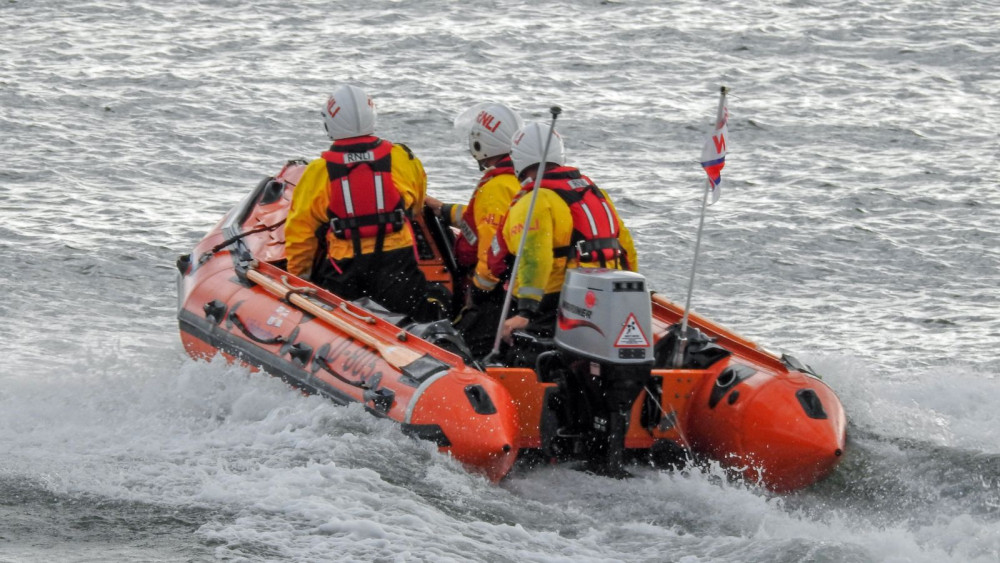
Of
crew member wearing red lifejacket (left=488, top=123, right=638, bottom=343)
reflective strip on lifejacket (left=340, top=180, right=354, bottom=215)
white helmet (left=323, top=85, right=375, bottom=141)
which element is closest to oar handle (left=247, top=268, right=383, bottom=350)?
reflective strip on lifejacket (left=340, top=180, right=354, bottom=215)

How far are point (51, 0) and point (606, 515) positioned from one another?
48.1ft

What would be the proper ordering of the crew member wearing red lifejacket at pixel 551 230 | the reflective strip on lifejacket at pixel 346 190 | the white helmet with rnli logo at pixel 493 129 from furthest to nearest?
the white helmet with rnli logo at pixel 493 129, the reflective strip on lifejacket at pixel 346 190, the crew member wearing red lifejacket at pixel 551 230

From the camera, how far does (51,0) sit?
59.7 ft

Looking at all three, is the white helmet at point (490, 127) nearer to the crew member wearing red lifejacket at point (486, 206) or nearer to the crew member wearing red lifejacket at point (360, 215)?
the crew member wearing red lifejacket at point (486, 206)

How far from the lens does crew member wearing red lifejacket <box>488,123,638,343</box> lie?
602cm

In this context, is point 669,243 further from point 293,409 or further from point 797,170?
point 293,409

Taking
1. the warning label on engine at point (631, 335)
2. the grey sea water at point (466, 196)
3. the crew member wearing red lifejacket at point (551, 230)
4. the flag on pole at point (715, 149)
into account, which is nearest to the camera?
the grey sea water at point (466, 196)

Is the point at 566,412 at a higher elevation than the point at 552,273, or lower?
lower

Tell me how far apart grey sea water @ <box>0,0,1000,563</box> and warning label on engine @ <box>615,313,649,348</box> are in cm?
60

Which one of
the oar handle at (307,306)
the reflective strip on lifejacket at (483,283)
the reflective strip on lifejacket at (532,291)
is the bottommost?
the oar handle at (307,306)

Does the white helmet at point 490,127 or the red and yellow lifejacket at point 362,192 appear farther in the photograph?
the white helmet at point 490,127

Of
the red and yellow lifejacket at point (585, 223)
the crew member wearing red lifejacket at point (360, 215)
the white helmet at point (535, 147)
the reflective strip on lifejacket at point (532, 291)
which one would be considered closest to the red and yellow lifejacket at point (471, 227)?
the crew member wearing red lifejacket at point (360, 215)

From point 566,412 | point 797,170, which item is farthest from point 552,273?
point 797,170

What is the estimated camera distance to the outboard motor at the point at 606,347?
5664 millimetres
